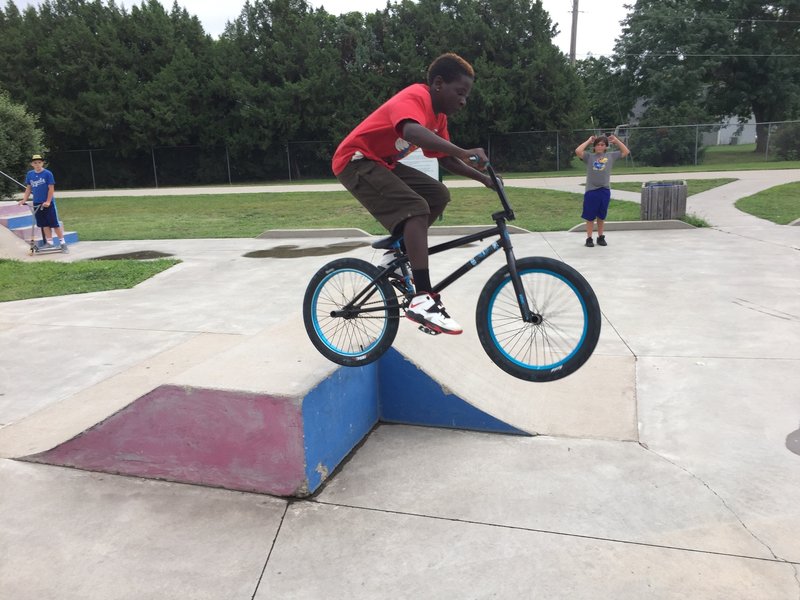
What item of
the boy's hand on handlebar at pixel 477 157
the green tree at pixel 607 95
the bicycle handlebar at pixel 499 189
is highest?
the green tree at pixel 607 95

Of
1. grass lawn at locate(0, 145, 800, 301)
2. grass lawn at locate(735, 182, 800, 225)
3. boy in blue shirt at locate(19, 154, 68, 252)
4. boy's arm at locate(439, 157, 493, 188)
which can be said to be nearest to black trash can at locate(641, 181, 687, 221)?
grass lawn at locate(0, 145, 800, 301)

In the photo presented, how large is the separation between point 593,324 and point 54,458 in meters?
3.51

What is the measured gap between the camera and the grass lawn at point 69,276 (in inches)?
370

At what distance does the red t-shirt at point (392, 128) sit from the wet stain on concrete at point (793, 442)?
2995 millimetres

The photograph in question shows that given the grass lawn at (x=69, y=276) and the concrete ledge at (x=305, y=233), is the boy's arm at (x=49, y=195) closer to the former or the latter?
the grass lawn at (x=69, y=276)

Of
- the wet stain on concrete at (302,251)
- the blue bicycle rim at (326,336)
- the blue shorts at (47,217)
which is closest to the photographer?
the blue bicycle rim at (326,336)

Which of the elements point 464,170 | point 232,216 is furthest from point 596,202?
point 232,216

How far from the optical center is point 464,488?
3658 millimetres

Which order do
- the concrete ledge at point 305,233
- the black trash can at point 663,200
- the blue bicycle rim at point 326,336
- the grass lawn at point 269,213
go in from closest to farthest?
the blue bicycle rim at point 326,336
the black trash can at point 663,200
the concrete ledge at point 305,233
the grass lawn at point 269,213

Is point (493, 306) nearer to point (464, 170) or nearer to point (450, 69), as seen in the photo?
point (464, 170)

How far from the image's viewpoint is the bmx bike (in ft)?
11.1

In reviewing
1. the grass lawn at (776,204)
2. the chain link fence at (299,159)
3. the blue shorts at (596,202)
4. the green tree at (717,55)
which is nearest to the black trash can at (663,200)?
the grass lawn at (776,204)

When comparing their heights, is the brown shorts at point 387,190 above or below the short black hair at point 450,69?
below

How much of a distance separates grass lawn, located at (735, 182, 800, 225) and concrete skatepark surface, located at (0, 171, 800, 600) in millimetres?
9251
